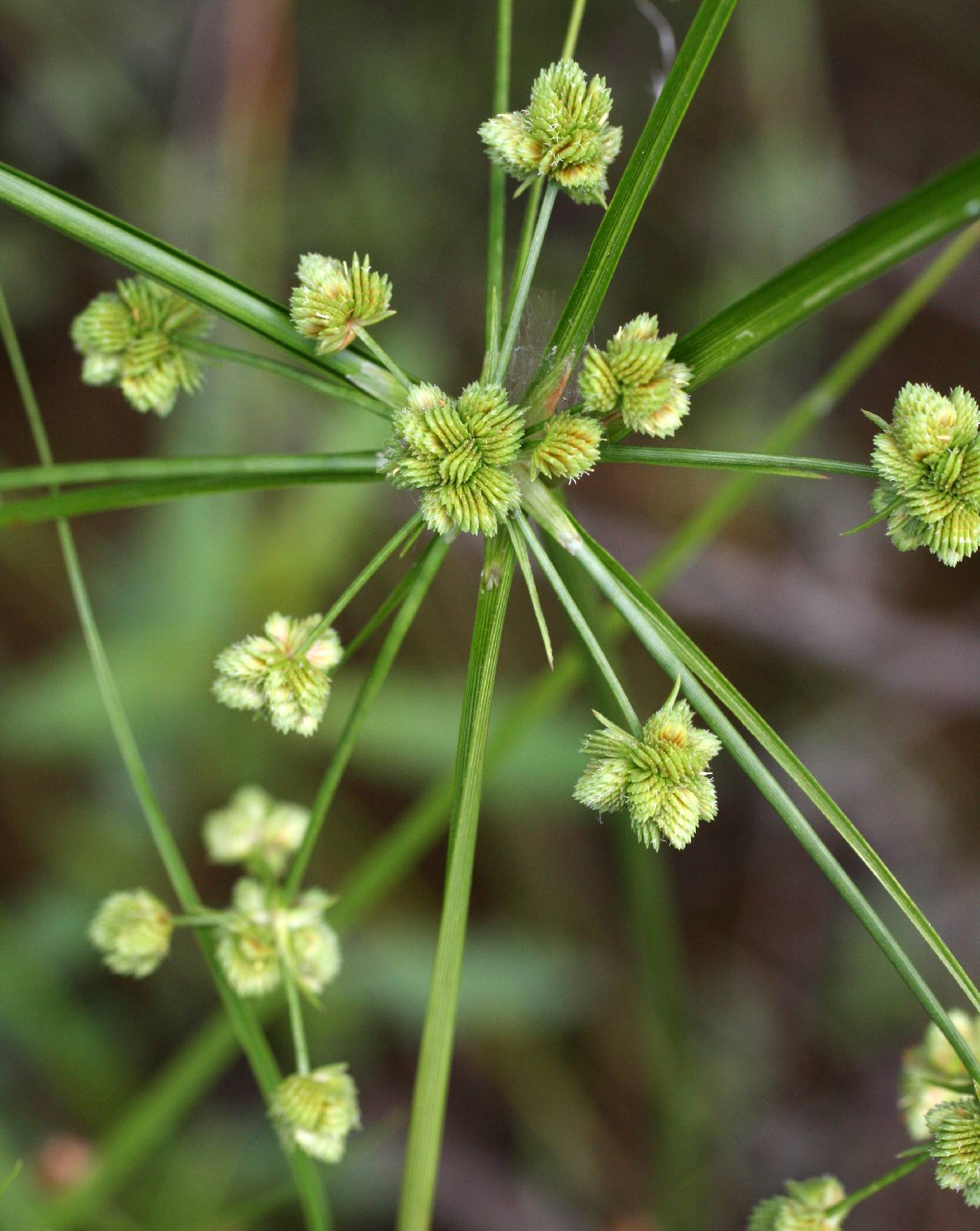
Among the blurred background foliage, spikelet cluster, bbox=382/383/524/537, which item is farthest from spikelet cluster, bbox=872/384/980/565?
the blurred background foliage

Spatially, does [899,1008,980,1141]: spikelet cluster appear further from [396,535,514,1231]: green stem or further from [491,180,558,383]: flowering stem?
[491,180,558,383]: flowering stem

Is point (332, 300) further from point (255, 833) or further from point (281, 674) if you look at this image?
point (255, 833)

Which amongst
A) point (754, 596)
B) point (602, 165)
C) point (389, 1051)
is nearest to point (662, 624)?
point (602, 165)

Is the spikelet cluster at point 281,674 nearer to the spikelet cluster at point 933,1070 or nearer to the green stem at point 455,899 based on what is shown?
the green stem at point 455,899

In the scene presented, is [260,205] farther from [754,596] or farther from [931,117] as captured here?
[931,117]

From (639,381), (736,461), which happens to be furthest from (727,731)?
(639,381)

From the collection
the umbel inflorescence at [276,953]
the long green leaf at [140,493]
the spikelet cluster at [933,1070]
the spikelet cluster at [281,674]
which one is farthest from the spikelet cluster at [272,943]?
the spikelet cluster at [933,1070]
